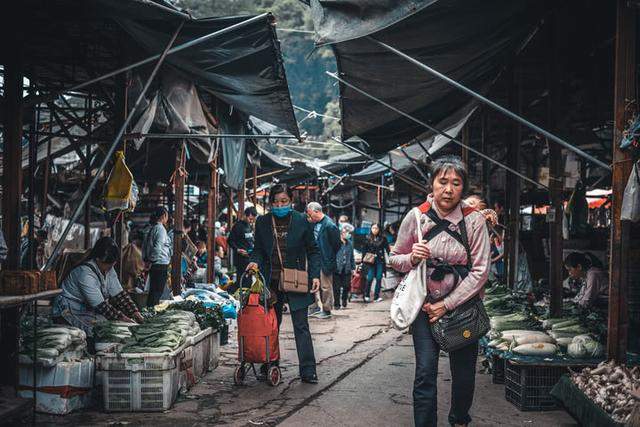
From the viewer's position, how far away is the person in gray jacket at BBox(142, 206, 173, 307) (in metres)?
12.4

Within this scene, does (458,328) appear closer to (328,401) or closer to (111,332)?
(328,401)

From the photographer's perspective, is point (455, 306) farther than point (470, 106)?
No

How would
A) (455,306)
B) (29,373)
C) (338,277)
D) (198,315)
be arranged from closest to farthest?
1. (455,306)
2. (29,373)
3. (198,315)
4. (338,277)

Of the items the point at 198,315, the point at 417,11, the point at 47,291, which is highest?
the point at 417,11

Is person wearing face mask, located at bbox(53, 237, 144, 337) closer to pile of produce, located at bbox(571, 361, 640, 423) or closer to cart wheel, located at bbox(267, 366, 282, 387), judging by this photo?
cart wheel, located at bbox(267, 366, 282, 387)

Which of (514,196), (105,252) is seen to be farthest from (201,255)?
(105,252)

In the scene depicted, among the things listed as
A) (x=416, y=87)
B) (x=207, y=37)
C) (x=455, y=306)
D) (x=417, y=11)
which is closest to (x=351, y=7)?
(x=417, y=11)

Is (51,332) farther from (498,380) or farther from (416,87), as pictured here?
(416,87)

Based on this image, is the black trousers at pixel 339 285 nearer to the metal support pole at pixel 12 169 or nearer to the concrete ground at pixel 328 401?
the concrete ground at pixel 328 401

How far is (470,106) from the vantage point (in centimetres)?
1014

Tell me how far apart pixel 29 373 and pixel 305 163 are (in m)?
21.6

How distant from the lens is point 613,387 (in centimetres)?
502

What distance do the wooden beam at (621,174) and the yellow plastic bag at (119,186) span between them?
18.6ft

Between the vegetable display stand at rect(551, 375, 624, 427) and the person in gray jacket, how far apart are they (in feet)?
26.8
